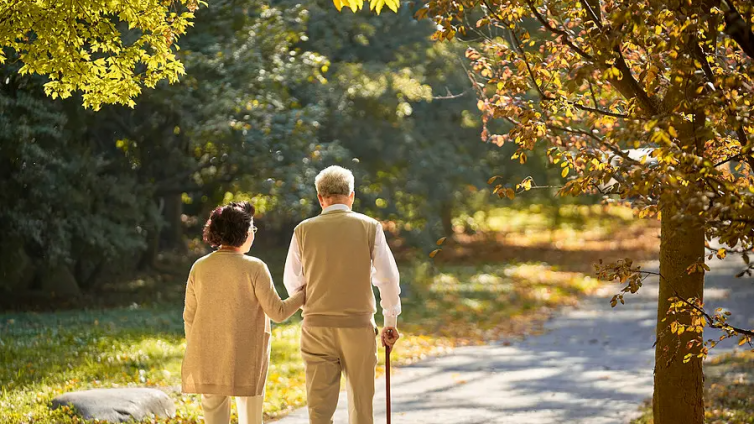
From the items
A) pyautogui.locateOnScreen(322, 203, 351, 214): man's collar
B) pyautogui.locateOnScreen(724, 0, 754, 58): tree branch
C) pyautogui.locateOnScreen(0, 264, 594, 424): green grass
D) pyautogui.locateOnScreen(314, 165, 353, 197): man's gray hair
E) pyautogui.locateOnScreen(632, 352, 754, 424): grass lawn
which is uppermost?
pyautogui.locateOnScreen(724, 0, 754, 58): tree branch

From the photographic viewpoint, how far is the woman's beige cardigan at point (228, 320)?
608 centimetres

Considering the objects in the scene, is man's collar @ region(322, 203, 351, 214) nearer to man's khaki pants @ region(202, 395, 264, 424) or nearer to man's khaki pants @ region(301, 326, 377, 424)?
man's khaki pants @ region(301, 326, 377, 424)

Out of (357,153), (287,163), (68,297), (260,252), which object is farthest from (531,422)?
(260,252)

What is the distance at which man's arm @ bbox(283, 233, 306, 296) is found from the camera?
626cm

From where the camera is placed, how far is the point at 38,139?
16.0 m

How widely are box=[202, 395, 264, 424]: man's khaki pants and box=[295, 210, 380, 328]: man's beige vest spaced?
0.63 metres

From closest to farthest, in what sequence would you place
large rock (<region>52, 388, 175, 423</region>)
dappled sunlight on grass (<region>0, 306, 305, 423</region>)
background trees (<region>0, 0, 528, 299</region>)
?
large rock (<region>52, 388, 175, 423</region>)
dappled sunlight on grass (<region>0, 306, 305, 423</region>)
background trees (<region>0, 0, 528, 299</region>)

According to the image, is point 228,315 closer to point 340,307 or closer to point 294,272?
point 294,272

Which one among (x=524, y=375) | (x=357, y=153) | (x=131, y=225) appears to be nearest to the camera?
(x=524, y=375)

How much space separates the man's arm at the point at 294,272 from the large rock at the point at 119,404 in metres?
2.75

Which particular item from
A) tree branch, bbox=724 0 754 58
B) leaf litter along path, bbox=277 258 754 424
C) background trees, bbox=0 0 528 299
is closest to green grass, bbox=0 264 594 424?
leaf litter along path, bbox=277 258 754 424

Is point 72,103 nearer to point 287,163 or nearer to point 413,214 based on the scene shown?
point 287,163

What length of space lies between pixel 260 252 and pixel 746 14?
2344cm

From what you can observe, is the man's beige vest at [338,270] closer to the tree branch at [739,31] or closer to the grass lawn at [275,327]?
the tree branch at [739,31]
